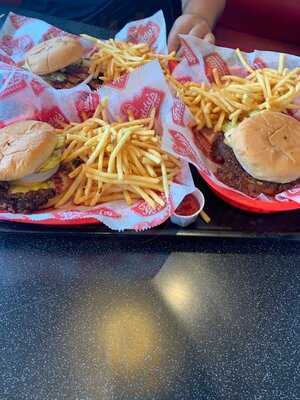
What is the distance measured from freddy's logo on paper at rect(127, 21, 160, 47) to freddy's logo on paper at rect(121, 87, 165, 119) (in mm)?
562

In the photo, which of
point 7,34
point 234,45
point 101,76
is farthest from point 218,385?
point 234,45

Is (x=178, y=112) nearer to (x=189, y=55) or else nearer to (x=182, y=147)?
(x=182, y=147)

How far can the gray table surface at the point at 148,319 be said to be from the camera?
2.67 feet

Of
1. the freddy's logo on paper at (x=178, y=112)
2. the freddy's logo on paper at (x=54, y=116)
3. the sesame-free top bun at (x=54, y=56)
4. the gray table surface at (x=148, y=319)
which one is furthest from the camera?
the sesame-free top bun at (x=54, y=56)

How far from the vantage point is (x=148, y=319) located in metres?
0.92

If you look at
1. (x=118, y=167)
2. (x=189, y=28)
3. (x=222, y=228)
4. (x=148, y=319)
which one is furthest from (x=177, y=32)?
(x=148, y=319)

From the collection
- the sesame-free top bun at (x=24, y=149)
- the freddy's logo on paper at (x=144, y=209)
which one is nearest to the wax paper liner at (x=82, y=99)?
the freddy's logo on paper at (x=144, y=209)

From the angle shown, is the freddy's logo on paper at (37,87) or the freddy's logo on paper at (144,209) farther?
the freddy's logo on paper at (37,87)

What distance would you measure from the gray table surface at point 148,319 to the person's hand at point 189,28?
1065mm

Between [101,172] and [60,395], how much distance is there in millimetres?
549

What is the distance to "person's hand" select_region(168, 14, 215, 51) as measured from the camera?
1761 mm

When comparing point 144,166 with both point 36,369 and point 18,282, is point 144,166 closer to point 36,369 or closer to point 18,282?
point 18,282

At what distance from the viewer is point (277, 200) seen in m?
1.11

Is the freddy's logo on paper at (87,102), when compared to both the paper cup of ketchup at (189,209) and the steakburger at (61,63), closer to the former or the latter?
the steakburger at (61,63)
